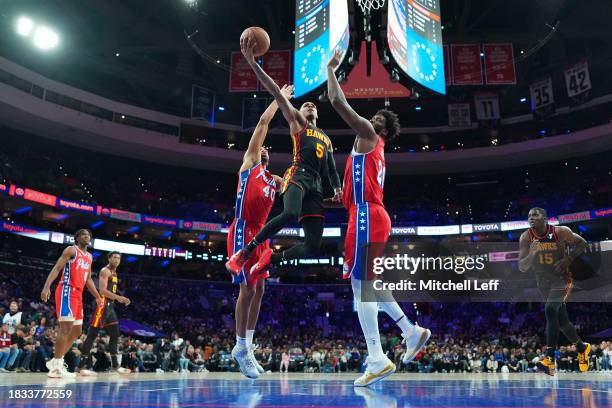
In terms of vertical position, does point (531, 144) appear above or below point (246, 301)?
above

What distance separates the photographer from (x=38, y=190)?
2653cm

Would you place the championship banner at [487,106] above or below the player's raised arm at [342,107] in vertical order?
above

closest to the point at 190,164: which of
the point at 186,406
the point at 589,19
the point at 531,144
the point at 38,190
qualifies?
the point at 38,190

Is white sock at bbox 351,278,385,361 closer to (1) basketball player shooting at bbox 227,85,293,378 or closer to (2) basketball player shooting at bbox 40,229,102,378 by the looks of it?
(1) basketball player shooting at bbox 227,85,293,378

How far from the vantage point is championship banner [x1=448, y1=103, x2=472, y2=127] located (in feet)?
83.0

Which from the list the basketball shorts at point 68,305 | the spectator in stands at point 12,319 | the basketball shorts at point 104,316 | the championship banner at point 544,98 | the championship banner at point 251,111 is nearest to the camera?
the basketball shorts at point 68,305

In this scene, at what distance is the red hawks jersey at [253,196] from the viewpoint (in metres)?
5.59

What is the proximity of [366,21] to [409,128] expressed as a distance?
71.1 feet

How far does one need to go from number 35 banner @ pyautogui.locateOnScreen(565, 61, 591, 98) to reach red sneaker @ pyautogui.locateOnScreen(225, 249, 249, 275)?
815 inches

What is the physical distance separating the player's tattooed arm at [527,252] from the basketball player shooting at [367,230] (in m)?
2.16

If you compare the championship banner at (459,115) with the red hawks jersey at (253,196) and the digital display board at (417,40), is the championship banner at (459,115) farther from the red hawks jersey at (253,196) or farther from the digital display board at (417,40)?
the red hawks jersey at (253,196)

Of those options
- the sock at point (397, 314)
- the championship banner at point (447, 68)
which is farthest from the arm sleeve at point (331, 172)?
the championship banner at point (447, 68)

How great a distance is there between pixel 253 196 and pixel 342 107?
1.55m

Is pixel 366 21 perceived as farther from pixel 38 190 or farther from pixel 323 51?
pixel 38 190
